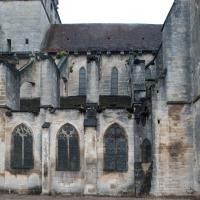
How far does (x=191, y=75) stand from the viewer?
23500mm

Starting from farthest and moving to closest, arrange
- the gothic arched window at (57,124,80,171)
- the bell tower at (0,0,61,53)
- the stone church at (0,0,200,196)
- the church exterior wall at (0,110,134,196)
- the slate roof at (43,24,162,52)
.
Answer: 1. the bell tower at (0,0,61,53)
2. the slate roof at (43,24,162,52)
3. the gothic arched window at (57,124,80,171)
4. the church exterior wall at (0,110,134,196)
5. the stone church at (0,0,200,196)

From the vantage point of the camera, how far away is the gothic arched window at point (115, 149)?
2575 cm

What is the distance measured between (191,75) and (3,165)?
11824mm

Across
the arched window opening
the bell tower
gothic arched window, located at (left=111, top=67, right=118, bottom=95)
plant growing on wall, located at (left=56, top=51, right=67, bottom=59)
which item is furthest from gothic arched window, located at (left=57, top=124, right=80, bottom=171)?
the bell tower

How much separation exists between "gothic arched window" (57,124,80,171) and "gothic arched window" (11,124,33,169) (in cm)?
172

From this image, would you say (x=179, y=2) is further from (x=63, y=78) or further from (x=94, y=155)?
(x=63, y=78)

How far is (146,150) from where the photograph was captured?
1008 inches

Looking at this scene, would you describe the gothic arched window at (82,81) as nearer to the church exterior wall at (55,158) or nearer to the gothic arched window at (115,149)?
the church exterior wall at (55,158)

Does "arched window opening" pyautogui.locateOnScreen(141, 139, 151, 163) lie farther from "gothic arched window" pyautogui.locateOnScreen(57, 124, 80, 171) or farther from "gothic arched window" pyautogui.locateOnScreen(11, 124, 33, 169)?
"gothic arched window" pyautogui.locateOnScreen(11, 124, 33, 169)

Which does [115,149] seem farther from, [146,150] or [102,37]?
[102,37]

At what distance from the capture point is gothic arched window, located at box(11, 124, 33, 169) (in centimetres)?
2633

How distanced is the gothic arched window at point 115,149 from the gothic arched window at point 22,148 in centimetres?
445

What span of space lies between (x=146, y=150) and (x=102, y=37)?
14.5 m

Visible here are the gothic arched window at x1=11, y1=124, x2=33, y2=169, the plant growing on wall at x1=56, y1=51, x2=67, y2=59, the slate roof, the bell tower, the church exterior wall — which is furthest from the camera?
the bell tower
